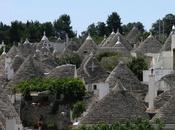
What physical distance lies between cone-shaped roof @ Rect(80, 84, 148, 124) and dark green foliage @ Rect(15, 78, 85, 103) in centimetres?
1398

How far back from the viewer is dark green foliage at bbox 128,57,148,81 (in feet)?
194

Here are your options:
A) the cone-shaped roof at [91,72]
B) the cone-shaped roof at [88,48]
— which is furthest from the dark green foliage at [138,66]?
the cone-shaped roof at [88,48]

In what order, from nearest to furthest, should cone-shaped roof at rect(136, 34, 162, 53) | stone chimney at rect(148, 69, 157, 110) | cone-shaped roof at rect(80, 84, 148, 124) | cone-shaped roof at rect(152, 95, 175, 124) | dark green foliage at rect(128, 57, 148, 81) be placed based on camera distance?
cone-shaped roof at rect(152, 95, 175, 124), cone-shaped roof at rect(80, 84, 148, 124), stone chimney at rect(148, 69, 157, 110), dark green foliage at rect(128, 57, 148, 81), cone-shaped roof at rect(136, 34, 162, 53)

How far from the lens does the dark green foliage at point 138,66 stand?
59156 millimetres

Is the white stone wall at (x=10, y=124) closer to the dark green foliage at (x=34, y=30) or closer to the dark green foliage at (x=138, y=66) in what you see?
the dark green foliage at (x=138, y=66)

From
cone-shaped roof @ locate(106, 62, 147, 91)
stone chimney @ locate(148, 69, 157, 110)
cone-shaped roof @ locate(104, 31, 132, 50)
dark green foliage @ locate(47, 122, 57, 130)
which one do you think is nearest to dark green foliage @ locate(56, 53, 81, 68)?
cone-shaped roof @ locate(104, 31, 132, 50)

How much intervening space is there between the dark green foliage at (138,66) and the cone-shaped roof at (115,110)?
25022 millimetres

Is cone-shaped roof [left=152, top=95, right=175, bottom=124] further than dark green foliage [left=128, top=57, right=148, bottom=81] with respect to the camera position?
No

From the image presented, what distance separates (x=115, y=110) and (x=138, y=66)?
89.3 feet

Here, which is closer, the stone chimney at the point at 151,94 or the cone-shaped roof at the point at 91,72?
the stone chimney at the point at 151,94

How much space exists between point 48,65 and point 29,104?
15.4m

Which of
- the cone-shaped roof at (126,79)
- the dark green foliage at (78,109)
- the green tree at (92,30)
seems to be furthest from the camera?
the green tree at (92,30)

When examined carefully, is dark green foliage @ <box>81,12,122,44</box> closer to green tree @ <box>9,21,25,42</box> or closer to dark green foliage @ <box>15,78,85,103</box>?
green tree @ <box>9,21,25,42</box>

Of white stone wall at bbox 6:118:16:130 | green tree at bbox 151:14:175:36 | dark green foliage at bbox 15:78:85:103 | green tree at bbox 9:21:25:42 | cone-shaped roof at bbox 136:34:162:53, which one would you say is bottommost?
white stone wall at bbox 6:118:16:130
